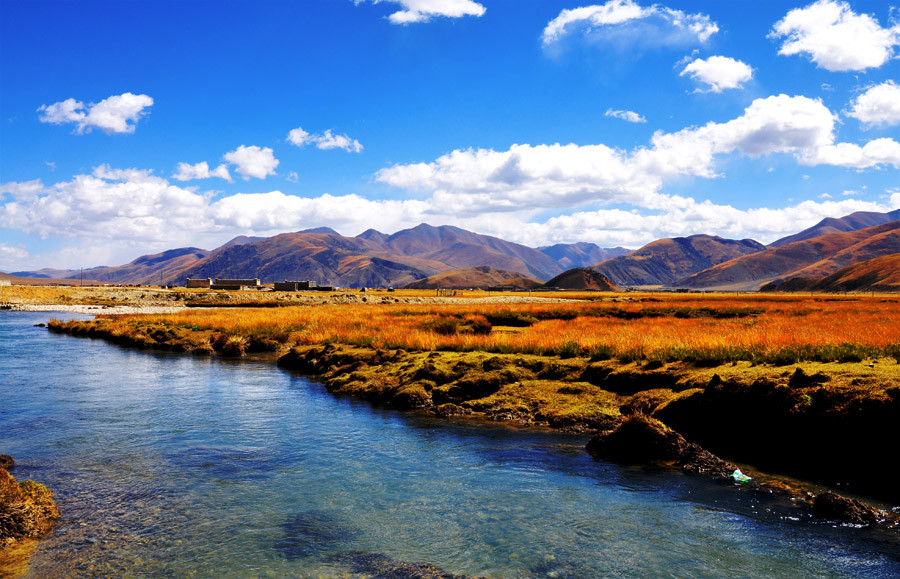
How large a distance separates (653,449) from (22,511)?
13885 mm

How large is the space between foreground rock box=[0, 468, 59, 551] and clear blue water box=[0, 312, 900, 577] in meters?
0.34

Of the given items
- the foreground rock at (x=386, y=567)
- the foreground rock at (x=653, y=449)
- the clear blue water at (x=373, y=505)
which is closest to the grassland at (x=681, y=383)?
the foreground rock at (x=653, y=449)

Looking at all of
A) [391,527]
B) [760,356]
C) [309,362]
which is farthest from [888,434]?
[309,362]

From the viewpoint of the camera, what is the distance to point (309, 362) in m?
31.3

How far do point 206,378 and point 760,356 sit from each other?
24671 mm

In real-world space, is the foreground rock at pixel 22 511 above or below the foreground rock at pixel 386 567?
above

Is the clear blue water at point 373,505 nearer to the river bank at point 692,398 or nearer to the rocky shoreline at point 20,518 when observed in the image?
the rocky shoreline at point 20,518

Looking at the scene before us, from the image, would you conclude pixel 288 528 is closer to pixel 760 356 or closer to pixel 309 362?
pixel 760 356

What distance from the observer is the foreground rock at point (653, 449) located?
45.7 feet

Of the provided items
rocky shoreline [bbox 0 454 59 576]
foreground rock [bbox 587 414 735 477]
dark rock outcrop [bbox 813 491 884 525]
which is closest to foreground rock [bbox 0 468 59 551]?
rocky shoreline [bbox 0 454 59 576]

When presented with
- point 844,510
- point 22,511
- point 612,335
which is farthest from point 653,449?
point 612,335

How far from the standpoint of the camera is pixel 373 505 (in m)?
11.7

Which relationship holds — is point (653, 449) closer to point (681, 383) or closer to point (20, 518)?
point (681, 383)

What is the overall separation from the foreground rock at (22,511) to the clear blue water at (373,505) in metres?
0.34
